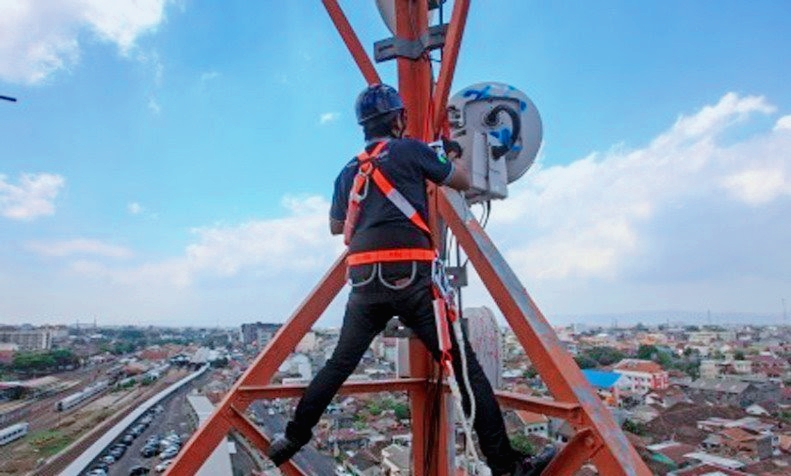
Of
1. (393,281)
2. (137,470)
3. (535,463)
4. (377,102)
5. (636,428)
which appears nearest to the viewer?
A: (535,463)

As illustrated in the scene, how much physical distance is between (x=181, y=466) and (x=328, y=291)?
0.88 m

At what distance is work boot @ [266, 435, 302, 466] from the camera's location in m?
2.08

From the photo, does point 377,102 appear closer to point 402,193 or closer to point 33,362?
point 402,193

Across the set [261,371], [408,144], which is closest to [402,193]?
[408,144]

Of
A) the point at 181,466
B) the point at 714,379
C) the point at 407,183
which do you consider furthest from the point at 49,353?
the point at 714,379

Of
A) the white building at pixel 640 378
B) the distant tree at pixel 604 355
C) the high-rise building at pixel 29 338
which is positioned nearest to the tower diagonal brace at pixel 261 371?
the high-rise building at pixel 29 338

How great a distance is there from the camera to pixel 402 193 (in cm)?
203

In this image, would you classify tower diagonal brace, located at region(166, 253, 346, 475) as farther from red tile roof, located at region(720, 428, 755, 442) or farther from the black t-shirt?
red tile roof, located at region(720, 428, 755, 442)

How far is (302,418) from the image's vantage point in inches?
81.3

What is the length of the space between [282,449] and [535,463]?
34.9 inches

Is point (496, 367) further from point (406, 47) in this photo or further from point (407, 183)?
point (406, 47)

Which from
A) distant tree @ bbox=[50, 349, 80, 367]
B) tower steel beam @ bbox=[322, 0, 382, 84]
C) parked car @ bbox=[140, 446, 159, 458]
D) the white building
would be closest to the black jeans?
tower steel beam @ bbox=[322, 0, 382, 84]

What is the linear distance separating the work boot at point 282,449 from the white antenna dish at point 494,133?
1311mm

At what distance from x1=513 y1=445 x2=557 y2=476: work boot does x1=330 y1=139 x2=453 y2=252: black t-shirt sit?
0.77 m
